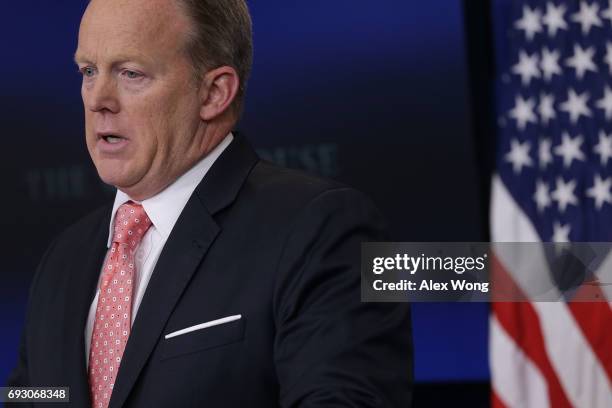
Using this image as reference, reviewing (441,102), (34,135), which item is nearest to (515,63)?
(441,102)

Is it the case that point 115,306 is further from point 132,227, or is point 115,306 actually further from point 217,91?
point 217,91

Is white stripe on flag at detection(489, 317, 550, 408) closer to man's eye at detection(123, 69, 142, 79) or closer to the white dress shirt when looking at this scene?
the white dress shirt

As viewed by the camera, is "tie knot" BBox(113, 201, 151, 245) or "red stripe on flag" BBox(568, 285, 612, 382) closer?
"tie knot" BBox(113, 201, 151, 245)

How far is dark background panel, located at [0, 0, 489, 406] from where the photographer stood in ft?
9.34

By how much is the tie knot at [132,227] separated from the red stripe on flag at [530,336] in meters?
1.47

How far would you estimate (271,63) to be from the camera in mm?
2889

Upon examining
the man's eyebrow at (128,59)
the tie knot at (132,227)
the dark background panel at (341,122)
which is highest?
the dark background panel at (341,122)

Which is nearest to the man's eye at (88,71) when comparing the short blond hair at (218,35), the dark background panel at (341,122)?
the short blond hair at (218,35)

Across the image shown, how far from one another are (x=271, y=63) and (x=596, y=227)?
3.30 feet

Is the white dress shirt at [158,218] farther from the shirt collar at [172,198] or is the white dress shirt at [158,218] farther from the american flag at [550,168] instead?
the american flag at [550,168]

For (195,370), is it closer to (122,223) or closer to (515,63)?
(122,223)

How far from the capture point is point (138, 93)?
1488 mm

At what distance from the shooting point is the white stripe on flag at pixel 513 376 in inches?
106

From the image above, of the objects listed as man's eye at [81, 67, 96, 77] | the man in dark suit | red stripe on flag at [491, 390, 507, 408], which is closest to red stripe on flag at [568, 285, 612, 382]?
red stripe on flag at [491, 390, 507, 408]
